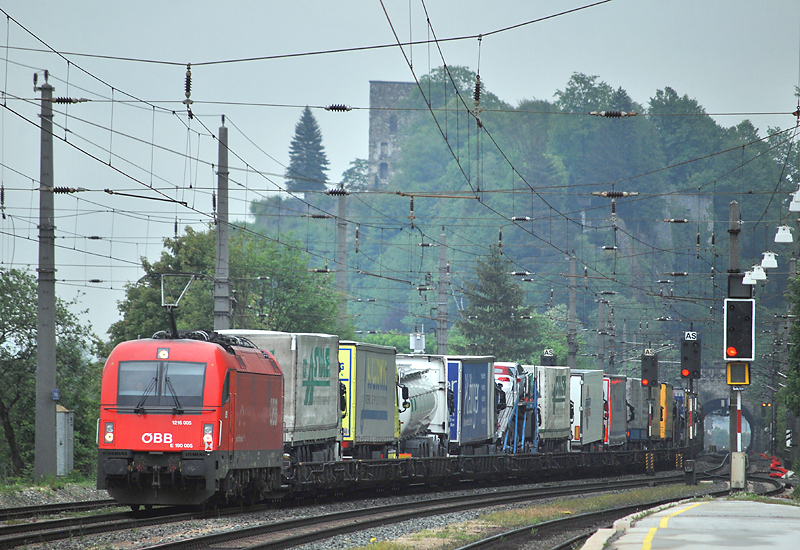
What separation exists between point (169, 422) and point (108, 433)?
1.04 metres

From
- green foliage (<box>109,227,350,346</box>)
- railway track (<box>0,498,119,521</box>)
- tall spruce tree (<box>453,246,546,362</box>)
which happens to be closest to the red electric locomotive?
railway track (<box>0,498,119,521</box>)

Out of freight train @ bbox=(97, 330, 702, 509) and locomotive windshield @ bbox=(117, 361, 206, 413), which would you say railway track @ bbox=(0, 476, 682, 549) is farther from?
locomotive windshield @ bbox=(117, 361, 206, 413)

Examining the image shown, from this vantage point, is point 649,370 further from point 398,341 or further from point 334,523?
point 398,341

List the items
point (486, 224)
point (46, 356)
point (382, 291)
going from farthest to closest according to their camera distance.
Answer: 1. point (382, 291)
2. point (486, 224)
3. point (46, 356)

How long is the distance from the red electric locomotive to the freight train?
22 millimetres

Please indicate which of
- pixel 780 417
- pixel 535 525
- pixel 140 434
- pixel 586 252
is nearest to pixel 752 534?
pixel 535 525

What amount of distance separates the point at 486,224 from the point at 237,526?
11573cm

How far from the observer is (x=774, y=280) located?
121312 millimetres

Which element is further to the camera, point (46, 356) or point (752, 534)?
point (46, 356)

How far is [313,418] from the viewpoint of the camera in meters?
23.3

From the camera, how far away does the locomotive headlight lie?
18.2 metres

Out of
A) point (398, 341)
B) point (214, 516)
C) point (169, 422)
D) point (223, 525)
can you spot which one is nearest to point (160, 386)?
point (169, 422)

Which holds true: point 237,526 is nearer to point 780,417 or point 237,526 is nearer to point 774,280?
point 780,417

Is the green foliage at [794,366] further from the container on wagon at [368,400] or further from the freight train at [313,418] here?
the container on wagon at [368,400]
